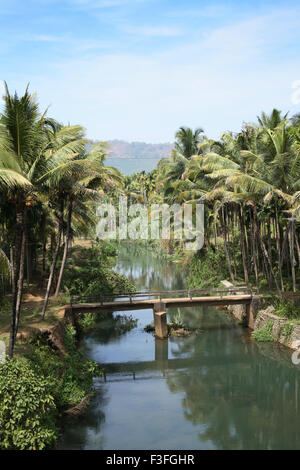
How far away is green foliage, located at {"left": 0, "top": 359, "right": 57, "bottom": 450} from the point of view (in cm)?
1413

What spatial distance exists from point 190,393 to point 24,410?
8.01m

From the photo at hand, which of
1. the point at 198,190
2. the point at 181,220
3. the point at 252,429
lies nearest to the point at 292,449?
the point at 252,429

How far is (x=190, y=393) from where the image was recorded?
20.4 metres

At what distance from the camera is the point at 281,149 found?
84.5 feet

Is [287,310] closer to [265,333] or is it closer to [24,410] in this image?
[265,333]

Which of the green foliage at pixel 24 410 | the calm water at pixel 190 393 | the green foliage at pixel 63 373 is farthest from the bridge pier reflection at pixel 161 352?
the green foliage at pixel 24 410

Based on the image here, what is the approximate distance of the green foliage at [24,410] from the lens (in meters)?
14.1

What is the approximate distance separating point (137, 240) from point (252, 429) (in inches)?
2331

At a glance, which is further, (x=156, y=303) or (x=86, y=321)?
(x=86, y=321)

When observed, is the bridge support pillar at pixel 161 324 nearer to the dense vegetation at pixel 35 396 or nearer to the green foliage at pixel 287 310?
the green foliage at pixel 287 310

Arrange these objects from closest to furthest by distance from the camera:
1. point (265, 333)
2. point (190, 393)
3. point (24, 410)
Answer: point (24, 410)
point (190, 393)
point (265, 333)

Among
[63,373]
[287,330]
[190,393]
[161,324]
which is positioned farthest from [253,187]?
[63,373]

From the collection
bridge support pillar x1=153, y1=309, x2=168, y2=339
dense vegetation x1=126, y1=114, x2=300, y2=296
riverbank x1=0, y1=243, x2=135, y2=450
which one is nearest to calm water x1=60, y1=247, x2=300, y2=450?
bridge support pillar x1=153, y1=309, x2=168, y2=339
